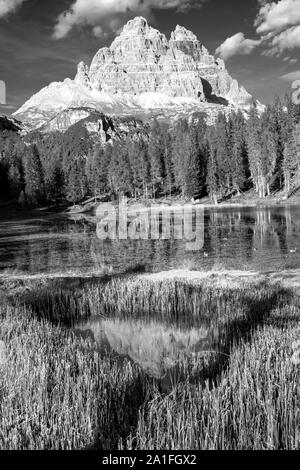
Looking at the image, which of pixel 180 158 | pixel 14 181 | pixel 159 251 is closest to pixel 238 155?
pixel 180 158

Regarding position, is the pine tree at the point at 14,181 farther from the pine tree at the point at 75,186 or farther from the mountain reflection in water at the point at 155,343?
the mountain reflection in water at the point at 155,343

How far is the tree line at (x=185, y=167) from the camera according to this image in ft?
293

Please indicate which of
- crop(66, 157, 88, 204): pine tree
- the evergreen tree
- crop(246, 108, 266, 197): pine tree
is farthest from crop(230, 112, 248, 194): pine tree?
the evergreen tree

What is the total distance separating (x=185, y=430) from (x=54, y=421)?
213cm

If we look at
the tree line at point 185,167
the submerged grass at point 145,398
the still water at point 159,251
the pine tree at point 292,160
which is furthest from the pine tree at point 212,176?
the submerged grass at point 145,398

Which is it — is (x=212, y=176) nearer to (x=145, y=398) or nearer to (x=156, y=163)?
(x=156, y=163)

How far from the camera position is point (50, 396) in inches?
301

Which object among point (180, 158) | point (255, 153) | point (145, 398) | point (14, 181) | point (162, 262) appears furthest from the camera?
point (14, 181)

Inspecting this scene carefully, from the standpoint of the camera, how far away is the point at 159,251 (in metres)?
39.2

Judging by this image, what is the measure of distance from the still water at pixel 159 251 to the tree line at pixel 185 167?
37.0m

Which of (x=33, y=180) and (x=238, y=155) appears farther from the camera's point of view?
(x=33, y=180)

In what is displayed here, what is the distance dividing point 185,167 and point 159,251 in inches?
2447

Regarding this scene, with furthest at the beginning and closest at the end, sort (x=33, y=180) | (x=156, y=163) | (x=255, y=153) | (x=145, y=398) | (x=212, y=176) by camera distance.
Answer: (x=156, y=163), (x=33, y=180), (x=212, y=176), (x=255, y=153), (x=145, y=398)

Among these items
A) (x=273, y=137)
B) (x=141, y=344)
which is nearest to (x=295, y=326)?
(x=141, y=344)
